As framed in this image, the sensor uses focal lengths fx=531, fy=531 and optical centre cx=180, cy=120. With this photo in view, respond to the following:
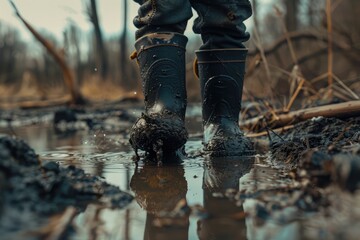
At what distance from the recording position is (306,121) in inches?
102

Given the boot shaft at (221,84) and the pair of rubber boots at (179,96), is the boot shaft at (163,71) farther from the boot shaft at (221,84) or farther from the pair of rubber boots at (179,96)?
the boot shaft at (221,84)

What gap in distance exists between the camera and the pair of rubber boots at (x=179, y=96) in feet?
6.52

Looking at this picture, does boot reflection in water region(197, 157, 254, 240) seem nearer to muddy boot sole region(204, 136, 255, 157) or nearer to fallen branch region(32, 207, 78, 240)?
muddy boot sole region(204, 136, 255, 157)

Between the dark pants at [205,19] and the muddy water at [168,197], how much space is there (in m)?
0.52

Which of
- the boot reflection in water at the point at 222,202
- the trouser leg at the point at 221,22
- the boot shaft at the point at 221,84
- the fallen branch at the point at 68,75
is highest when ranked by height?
the fallen branch at the point at 68,75

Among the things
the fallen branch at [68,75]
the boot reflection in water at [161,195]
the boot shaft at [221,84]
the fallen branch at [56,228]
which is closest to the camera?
the fallen branch at [56,228]


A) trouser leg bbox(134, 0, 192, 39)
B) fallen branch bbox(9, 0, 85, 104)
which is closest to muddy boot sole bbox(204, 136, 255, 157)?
trouser leg bbox(134, 0, 192, 39)

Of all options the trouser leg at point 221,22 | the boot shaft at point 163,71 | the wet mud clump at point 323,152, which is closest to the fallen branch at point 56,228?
the wet mud clump at point 323,152

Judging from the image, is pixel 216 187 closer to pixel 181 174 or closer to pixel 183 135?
pixel 181 174

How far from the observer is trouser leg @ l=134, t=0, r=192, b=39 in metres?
2.14

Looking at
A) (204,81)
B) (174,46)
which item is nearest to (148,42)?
(174,46)

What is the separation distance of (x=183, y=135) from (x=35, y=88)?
566 inches

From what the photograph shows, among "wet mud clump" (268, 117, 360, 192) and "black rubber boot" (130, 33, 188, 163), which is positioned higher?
"black rubber boot" (130, 33, 188, 163)

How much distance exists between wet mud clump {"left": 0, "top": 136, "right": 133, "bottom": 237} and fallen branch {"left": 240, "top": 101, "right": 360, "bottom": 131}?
143 centimetres
